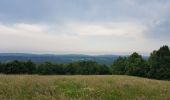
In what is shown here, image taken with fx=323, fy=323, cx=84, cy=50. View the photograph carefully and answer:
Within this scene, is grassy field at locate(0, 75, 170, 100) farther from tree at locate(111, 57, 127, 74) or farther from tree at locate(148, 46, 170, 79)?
tree at locate(111, 57, 127, 74)

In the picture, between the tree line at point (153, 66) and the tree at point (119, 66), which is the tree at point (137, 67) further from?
the tree at point (119, 66)

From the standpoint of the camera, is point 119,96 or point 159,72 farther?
point 159,72

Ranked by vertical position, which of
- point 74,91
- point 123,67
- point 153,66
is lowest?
point 123,67

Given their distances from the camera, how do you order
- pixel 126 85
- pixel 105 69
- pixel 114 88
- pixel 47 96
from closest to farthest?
pixel 47 96
pixel 114 88
pixel 126 85
pixel 105 69

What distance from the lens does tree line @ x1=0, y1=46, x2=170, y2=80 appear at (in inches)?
2717

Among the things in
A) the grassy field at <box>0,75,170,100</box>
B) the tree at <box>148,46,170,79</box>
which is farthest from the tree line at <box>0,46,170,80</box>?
the grassy field at <box>0,75,170,100</box>

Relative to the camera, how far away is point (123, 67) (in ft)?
250

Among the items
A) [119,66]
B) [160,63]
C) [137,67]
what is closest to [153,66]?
[160,63]

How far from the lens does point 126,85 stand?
16.5m

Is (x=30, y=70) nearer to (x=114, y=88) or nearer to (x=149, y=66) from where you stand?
(x=149, y=66)

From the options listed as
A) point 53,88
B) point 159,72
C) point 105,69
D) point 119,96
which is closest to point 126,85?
point 119,96

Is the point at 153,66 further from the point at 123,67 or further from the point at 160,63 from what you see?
the point at 123,67

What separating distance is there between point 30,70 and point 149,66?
26356 mm

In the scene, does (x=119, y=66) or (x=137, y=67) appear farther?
(x=119, y=66)
